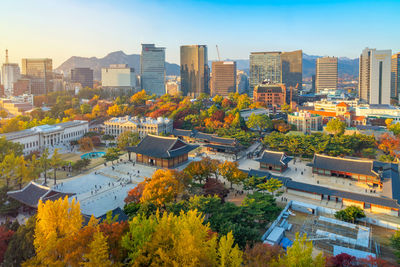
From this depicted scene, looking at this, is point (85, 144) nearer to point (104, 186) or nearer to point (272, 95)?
point (104, 186)

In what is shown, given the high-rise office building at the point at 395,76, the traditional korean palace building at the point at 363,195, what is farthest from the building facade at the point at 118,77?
the traditional korean palace building at the point at 363,195

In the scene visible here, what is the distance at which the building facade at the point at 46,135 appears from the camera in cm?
5133

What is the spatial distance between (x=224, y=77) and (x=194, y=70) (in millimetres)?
18872

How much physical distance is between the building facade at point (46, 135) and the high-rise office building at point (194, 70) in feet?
300

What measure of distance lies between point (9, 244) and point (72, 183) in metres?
19.1

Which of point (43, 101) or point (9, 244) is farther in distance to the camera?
point (43, 101)

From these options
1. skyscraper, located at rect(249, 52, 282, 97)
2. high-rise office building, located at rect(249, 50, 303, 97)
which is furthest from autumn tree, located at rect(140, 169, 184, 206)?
high-rise office building, located at rect(249, 50, 303, 97)

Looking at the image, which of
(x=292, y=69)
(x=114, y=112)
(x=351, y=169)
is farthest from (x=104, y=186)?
(x=292, y=69)

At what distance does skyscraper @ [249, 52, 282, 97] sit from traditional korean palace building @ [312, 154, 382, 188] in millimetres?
112119

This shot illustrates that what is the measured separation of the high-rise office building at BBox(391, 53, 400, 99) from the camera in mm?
110625

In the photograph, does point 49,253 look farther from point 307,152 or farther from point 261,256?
point 307,152

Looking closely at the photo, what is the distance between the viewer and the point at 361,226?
24453mm

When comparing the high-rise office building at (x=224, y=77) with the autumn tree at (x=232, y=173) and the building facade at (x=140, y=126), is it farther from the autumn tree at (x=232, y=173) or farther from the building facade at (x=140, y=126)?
the autumn tree at (x=232, y=173)

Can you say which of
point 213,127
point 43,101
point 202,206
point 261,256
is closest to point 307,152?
point 213,127
